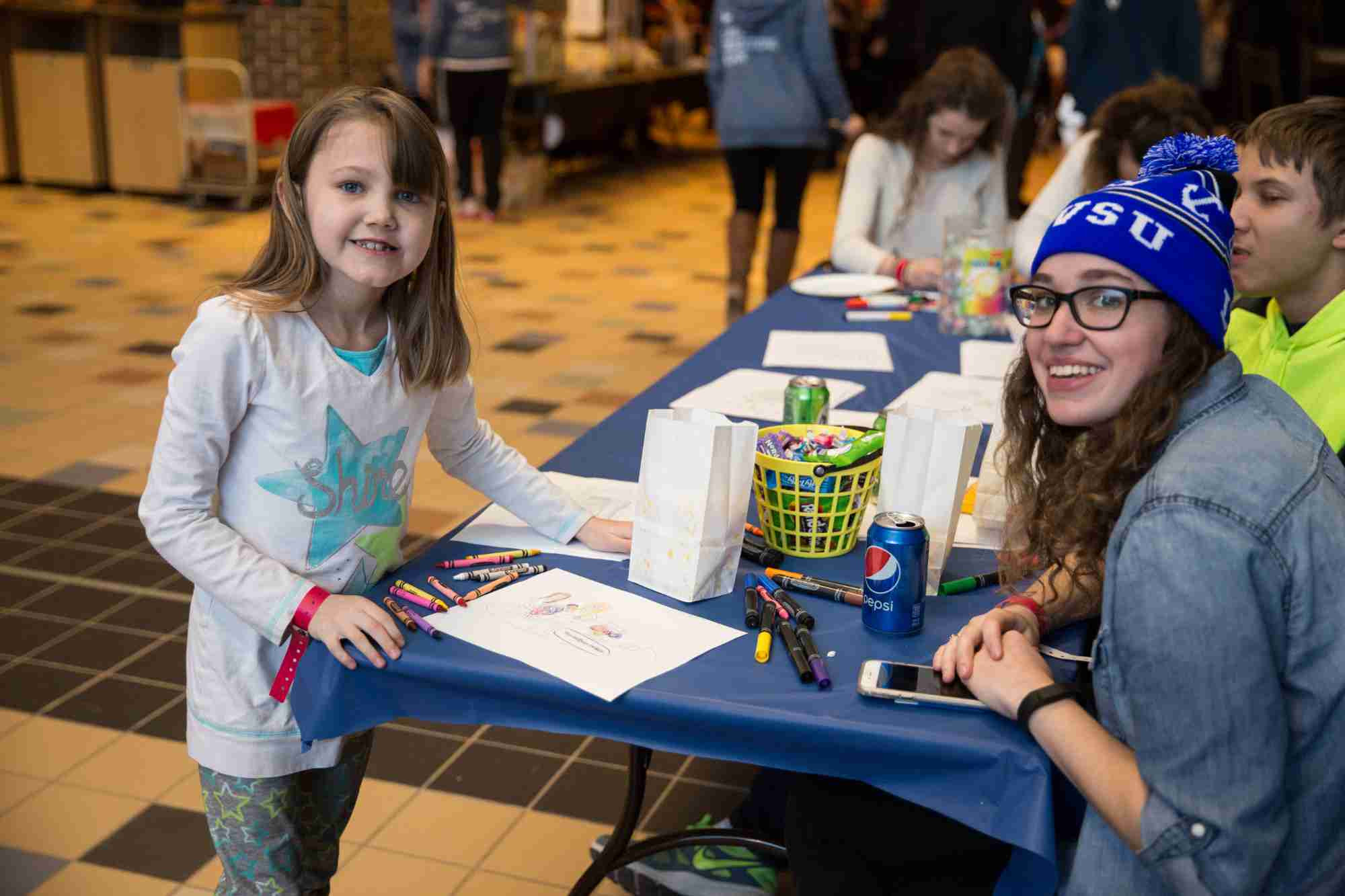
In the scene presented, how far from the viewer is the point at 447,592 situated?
1.58 meters

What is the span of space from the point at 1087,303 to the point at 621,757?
64.7 inches

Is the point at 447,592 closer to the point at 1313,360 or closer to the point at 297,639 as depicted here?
the point at 297,639

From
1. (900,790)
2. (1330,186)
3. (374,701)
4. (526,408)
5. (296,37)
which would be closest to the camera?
(900,790)

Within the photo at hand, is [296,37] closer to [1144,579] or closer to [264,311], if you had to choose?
[264,311]

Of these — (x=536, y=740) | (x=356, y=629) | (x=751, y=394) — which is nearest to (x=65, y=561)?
(x=536, y=740)

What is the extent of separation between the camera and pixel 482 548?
1.77m

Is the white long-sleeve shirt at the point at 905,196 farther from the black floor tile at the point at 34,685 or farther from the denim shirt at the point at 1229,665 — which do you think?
the denim shirt at the point at 1229,665

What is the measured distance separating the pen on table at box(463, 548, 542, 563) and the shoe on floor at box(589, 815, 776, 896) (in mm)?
725

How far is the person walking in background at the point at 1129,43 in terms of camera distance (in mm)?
6047

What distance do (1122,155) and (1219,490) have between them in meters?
2.27

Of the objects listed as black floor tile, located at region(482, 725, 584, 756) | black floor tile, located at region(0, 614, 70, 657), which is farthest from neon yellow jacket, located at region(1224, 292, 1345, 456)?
black floor tile, located at region(0, 614, 70, 657)

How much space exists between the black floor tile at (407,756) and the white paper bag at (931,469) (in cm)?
128

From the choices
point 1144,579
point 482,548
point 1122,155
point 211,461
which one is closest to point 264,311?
point 211,461

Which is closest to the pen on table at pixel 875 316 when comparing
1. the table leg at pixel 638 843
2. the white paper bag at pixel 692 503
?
the table leg at pixel 638 843
